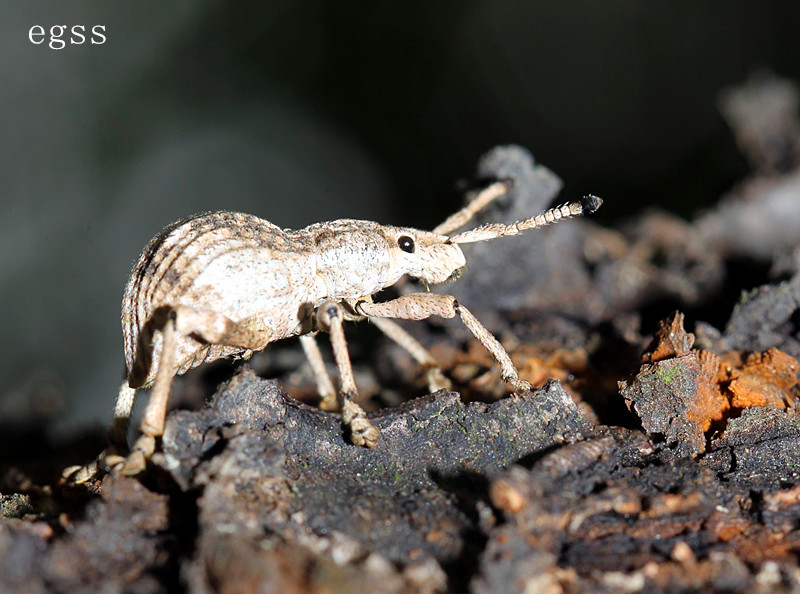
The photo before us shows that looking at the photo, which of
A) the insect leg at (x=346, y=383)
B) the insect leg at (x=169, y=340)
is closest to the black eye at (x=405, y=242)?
the insect leg at (x=346, y=383)

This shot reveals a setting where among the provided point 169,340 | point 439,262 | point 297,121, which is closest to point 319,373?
point 439,262

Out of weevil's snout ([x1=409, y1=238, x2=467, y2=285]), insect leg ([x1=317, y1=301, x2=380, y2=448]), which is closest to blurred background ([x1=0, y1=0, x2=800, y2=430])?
weevil's snout ([x1=409, y1=238, x2=467, y2=285])

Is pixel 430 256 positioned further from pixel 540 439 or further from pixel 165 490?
pixel 165 490

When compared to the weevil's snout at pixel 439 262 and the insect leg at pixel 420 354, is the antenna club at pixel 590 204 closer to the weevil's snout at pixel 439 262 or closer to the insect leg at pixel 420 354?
the weevil's snout at pixel 439 262

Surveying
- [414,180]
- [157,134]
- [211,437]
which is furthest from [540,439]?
[157,134]

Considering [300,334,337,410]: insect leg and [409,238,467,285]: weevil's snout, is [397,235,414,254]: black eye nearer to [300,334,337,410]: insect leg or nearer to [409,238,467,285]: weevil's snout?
[409,238,467,285]: weevil's snout
